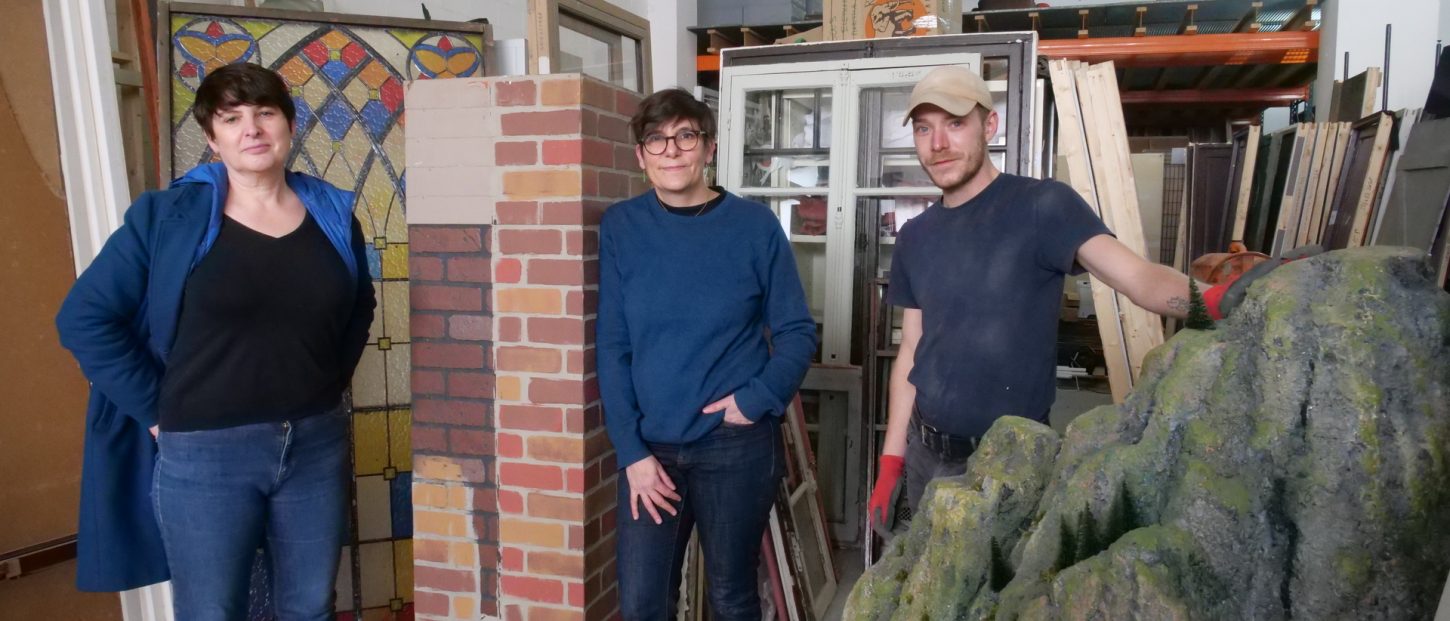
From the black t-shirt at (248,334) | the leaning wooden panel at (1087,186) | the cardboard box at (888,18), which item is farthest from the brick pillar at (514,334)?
the cardboard box at (888,18)

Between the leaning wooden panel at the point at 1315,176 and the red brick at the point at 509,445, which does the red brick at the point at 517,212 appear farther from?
the leaning wooden panel at the point at 1315,176

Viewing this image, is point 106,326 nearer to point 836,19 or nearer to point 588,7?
point 588,7

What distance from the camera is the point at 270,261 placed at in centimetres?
192

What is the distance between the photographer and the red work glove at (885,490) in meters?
2.11

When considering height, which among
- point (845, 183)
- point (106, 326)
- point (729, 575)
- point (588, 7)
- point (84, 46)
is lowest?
point (729, 575)

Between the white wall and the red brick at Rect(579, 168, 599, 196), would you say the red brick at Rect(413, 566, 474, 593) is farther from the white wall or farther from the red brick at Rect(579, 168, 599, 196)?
the white wall

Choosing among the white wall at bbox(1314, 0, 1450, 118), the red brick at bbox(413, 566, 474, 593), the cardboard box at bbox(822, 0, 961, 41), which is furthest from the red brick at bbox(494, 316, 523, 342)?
the white wall at bbox(1314, 0, 1450, 118)

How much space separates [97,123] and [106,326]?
39.7 inches

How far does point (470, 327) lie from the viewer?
235 centimetres

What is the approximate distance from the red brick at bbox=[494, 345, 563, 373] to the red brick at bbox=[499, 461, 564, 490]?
9.8 inches

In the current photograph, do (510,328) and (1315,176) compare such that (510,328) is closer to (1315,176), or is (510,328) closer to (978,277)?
(978,277)

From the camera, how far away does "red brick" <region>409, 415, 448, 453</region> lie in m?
2.41

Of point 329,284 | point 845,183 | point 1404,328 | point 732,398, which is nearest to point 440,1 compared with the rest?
point 845,183

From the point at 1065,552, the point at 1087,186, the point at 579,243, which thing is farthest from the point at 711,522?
the point at 1087,186
